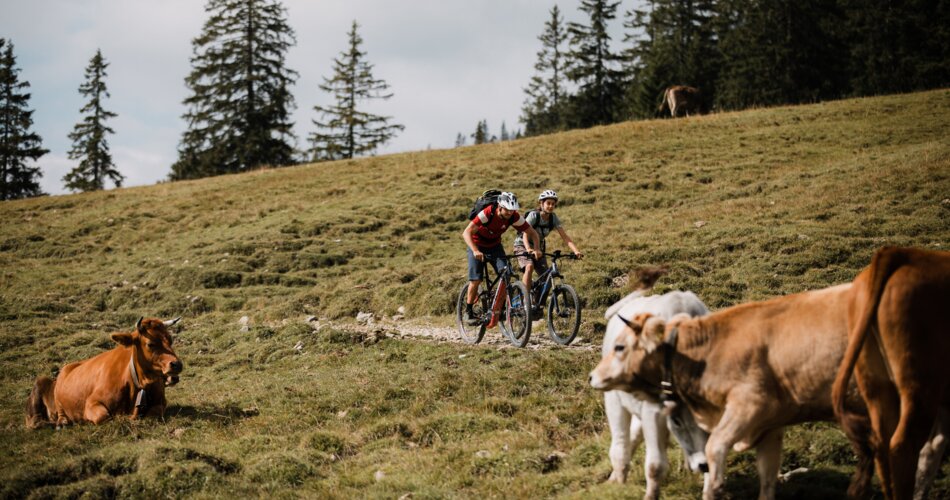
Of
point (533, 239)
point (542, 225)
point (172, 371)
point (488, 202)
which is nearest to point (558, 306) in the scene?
point (533, 239)

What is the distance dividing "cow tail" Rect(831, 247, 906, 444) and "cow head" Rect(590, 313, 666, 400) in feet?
4.19

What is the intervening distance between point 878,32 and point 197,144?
48017 millimetres

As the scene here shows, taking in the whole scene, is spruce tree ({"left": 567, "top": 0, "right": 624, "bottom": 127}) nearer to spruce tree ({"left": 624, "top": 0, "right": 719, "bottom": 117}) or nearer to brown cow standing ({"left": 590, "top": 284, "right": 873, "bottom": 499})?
spruce tree ({"left": 624, "top": 0, "right": 719, "bottom": 117})

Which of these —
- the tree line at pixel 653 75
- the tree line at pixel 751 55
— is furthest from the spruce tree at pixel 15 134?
the tree line at pixel 751 55

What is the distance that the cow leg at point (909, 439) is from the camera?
4.60 m

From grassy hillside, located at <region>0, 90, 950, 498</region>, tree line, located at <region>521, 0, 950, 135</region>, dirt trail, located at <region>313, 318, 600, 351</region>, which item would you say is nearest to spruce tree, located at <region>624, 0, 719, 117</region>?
tree line, located at <region>521, 0, 950, 135</region>

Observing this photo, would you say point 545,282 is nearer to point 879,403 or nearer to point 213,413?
point 213,413

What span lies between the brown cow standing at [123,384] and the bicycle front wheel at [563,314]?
6099mm

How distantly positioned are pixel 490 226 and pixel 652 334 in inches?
306

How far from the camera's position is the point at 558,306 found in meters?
12.7

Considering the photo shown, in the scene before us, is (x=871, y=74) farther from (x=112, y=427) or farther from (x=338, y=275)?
(x=112, y=427)

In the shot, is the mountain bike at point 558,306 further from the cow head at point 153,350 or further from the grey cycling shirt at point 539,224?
the cow head at point 153,350

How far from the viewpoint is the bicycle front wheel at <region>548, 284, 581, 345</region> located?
40.3ft

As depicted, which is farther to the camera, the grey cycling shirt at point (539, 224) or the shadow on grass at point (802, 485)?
the grey cycling shirt at point (539, 224)
